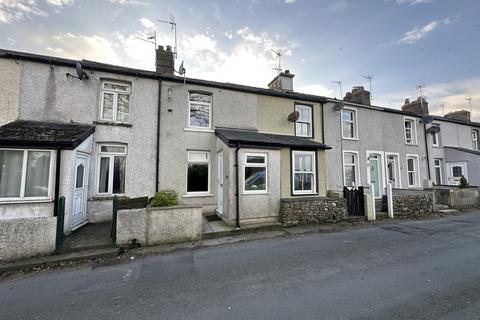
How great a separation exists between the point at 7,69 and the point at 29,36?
195 centimetres

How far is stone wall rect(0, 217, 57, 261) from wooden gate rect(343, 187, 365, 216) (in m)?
10.5

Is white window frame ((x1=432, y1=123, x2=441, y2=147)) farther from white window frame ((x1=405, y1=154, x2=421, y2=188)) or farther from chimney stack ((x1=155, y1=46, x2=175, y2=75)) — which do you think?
chimney stack ((x1=155, y1=46, x2=175, y2=75))

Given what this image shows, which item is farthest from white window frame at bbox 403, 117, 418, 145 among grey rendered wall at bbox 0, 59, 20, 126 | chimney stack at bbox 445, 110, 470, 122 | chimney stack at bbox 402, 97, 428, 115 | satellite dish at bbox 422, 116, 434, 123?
grey rendered wall at bbox 0, 59, 20, 126

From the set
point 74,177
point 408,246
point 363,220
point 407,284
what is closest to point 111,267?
point 74,177

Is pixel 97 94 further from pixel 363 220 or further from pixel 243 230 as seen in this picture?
pixel 363 220

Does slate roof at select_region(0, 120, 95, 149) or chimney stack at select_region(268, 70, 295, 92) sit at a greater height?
chimney stack at select_region(268, 70, 295, 92)

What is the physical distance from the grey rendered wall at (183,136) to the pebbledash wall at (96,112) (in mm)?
460

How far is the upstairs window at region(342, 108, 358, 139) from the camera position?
13367 millimetres

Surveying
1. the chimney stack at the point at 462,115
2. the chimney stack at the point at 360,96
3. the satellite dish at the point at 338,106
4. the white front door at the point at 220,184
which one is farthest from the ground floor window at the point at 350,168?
the chimney stack at the point at 462,115

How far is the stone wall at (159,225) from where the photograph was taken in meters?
6.24

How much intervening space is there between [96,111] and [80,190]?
10.5 feet

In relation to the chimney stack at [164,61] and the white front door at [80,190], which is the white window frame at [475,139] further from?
the white front door at [80,190]

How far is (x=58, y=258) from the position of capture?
17.7 feet

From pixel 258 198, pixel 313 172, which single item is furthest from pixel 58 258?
pixel 313 172
